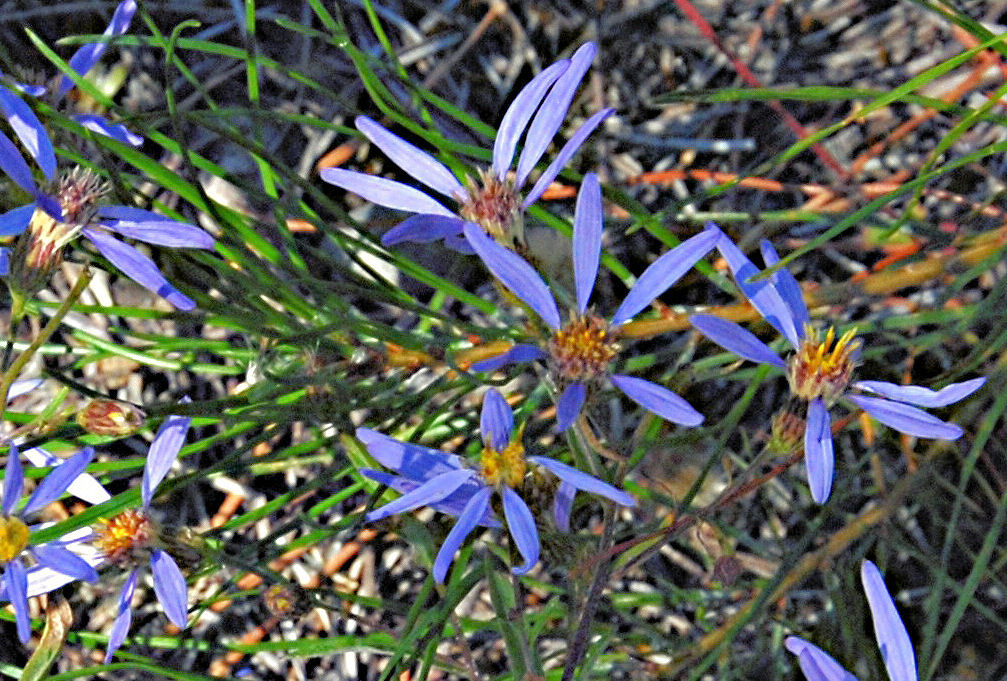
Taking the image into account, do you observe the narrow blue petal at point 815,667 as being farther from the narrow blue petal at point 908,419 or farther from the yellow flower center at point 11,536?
the yellow flower center at point 11,536

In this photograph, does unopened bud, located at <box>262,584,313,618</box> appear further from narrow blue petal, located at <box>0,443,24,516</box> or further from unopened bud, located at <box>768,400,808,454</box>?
unopened bud, located at <box>768,400,808,454</box>

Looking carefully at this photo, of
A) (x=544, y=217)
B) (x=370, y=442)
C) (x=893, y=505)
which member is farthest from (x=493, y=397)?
(x=893, y=505)

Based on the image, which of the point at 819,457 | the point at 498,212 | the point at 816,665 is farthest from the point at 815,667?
the point at 498,212

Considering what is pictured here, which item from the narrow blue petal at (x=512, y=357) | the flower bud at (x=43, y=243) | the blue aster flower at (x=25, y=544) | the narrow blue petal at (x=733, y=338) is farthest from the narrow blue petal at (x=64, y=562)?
the narrow blue petal at (x=733, y=338)

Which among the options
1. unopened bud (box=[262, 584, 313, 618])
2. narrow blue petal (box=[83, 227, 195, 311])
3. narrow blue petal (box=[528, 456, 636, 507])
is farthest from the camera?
unopened bud (box=[262, 584, 313, 618])

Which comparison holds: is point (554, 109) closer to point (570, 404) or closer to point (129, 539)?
point (570, 404)

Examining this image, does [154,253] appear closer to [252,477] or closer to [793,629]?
[252,477]

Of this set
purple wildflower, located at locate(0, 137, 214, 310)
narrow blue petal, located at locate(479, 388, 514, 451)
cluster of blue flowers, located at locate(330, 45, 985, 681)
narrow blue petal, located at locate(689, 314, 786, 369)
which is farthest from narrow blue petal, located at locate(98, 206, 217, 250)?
narrow blue petal, located at locate(689, 314, 786, 369)
